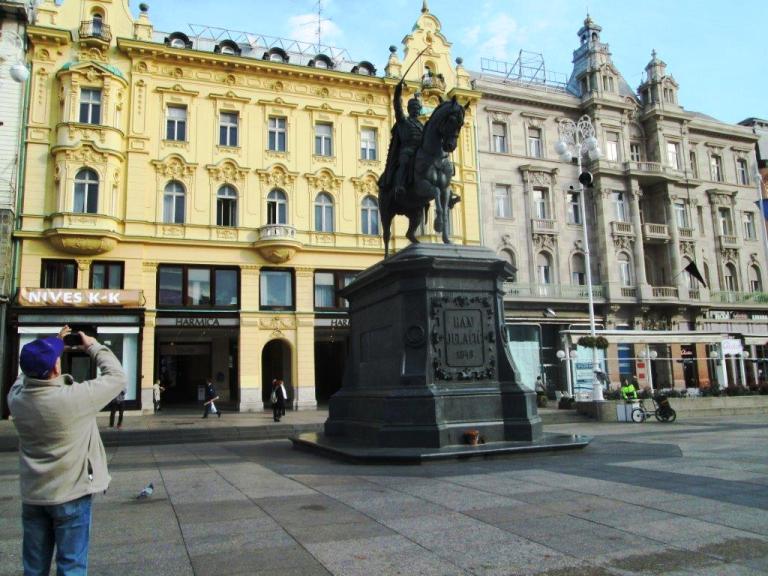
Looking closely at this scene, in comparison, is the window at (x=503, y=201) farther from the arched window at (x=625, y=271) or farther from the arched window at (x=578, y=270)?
the arched window at (x=625, y=271)

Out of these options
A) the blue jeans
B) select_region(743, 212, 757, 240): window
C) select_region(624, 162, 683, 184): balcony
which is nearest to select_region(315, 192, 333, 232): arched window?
select_region(624, 162, 683, 184): balcony

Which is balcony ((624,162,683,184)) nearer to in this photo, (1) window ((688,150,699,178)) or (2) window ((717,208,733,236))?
(1) window ((688,150,699,178))

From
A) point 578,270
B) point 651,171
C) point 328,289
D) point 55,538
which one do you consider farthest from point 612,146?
point 55,538

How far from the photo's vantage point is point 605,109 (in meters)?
42.5

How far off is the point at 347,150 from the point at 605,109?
19052 millimetres

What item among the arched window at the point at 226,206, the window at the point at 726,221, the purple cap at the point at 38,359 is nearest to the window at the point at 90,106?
the arched window at the point at 226,206

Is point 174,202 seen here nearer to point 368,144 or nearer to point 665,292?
point 368,144

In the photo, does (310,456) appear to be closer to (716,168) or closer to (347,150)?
(347,150)

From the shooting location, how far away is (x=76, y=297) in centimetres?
2769

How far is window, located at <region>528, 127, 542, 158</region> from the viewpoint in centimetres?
4088

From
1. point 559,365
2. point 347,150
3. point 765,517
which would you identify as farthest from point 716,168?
point 765,517

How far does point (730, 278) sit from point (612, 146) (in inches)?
523

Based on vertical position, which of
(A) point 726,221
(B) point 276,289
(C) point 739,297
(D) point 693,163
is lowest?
(B) point 276,289

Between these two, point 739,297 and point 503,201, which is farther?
point 739,297
